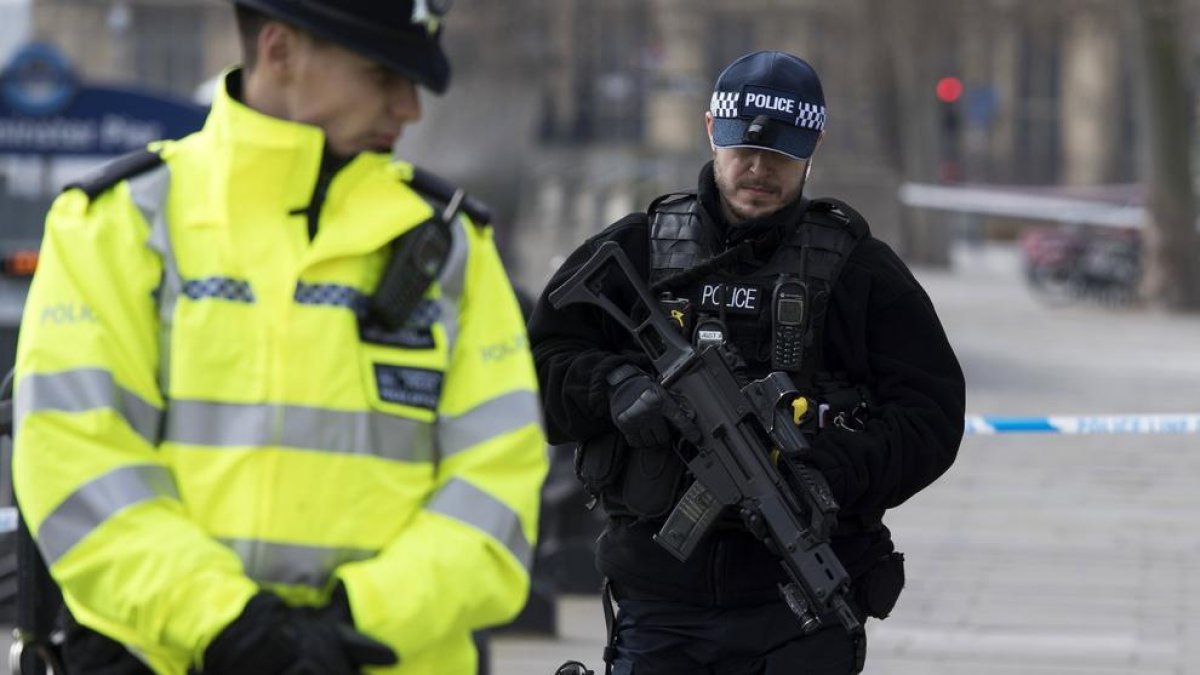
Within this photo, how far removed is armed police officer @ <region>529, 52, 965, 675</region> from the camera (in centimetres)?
428

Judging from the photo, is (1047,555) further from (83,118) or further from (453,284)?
(453,284)

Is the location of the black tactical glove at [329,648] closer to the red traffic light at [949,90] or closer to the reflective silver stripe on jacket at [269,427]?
the reflective silver stripe on jacket at [269,427]

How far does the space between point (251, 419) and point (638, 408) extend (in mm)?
1339

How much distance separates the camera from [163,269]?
9.81ft

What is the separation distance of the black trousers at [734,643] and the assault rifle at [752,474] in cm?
6

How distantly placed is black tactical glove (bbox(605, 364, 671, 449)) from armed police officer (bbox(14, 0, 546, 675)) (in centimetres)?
110

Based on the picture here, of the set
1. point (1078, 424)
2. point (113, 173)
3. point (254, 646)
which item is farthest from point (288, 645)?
point (1078, 424)

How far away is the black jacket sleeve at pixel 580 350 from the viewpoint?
4348 mm

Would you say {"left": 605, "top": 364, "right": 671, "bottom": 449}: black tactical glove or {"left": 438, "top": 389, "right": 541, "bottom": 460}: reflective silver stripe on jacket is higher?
{"left": 438, "top": 389, "right": 541, "bottom": 460}: reflective silver stripe on jacket

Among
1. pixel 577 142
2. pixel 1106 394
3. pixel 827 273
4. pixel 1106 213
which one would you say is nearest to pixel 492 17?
pixel 1106 213

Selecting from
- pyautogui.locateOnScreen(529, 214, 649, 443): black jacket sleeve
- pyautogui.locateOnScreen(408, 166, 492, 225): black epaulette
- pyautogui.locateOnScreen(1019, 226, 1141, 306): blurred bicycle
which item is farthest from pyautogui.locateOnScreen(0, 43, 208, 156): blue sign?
pyautogui.locateOnScreen(1019, 226, 1141, 306): blurred bicycle

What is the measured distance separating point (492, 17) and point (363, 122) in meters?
30.0

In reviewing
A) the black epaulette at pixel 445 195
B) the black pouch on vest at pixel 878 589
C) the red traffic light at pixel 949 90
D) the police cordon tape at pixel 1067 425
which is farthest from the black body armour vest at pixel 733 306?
the red traffic light at pixel 949 90

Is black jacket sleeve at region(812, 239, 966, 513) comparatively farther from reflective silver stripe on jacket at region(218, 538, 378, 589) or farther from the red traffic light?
the red traffic light
